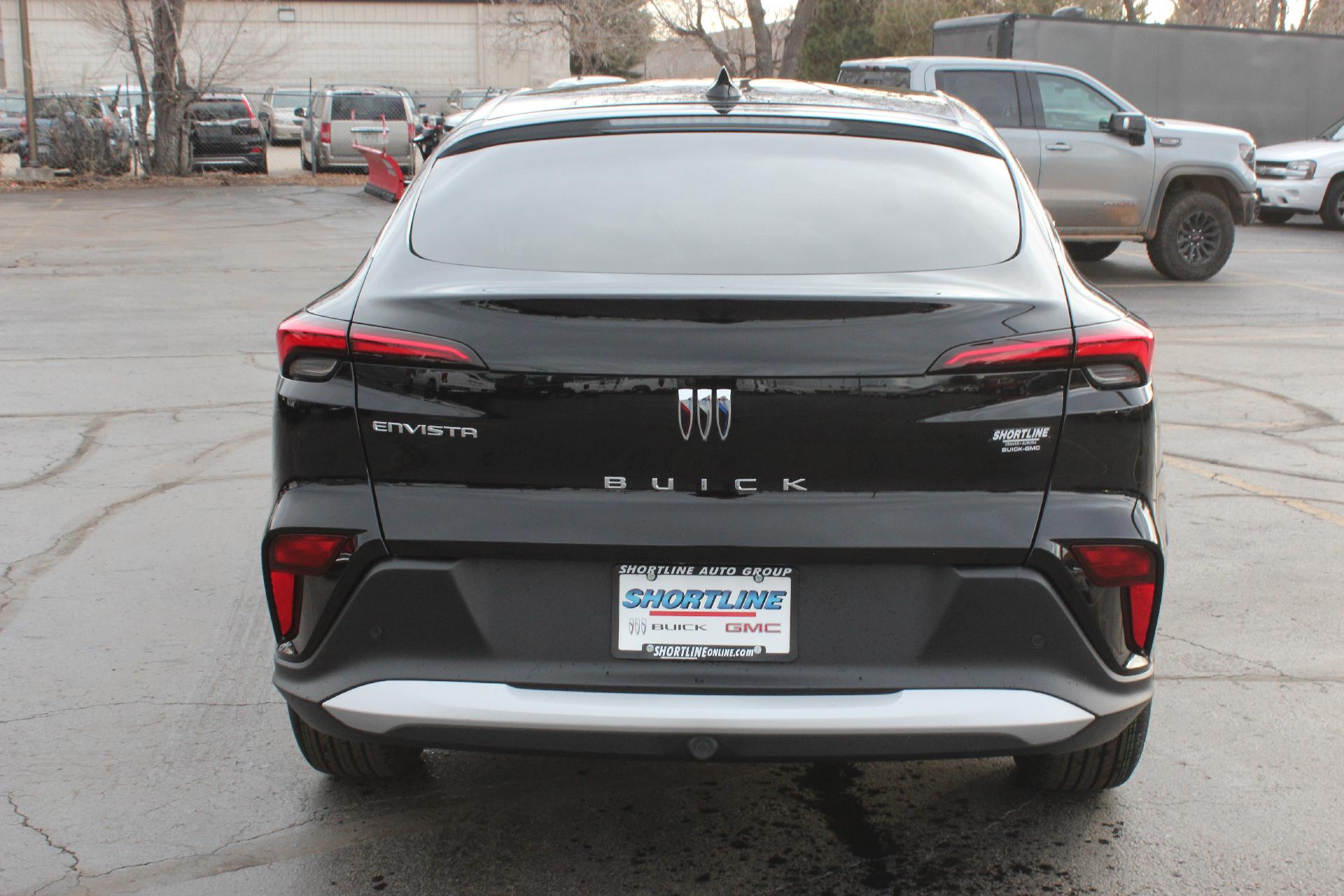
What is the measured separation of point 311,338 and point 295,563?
476 millimetres

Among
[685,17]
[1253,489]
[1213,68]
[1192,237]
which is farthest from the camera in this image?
[685,17]

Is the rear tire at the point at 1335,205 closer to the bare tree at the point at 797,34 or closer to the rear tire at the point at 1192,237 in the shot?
the rear tire at the point at 1192,237

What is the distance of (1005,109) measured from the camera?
13727 mm

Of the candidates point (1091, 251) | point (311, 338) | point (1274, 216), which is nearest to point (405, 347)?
point (311, 338)

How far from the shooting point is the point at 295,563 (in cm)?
295

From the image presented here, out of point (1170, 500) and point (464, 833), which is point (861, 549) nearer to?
point (464, 833)

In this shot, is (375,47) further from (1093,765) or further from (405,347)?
(1093,765)

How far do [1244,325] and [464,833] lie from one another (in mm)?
10023

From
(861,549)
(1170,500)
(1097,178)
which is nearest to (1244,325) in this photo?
(1097,178)

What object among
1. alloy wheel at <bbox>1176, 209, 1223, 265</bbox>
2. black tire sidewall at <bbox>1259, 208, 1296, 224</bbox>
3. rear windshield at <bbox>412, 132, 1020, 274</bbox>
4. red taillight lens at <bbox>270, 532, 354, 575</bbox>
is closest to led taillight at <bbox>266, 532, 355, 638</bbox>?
red taillight lens at <bbox>270, 532, 354, 575</bbox>

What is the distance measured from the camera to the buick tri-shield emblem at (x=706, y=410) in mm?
2771

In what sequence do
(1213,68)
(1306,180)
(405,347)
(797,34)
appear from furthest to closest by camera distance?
(797,34)
(1213,68)
(1306,180)
(405,347)

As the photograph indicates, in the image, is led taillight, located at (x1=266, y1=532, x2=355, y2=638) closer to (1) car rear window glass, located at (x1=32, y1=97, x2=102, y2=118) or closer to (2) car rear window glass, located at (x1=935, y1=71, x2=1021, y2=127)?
(2) car rear window glass, located at (x1=935, y1=71, x2=1021, y2=127)

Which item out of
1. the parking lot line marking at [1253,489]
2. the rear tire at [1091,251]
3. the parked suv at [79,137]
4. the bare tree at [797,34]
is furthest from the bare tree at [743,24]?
the parking lot line marking at [1253,489]
